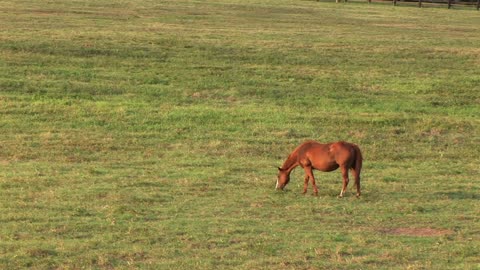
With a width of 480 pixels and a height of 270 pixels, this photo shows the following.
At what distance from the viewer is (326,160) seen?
15.3 meters

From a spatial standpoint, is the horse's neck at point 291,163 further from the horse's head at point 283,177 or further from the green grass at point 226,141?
the green grass at point 226,141

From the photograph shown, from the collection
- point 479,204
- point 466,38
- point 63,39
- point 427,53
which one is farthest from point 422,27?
point 479,204

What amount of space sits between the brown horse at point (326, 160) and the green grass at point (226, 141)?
37 centimetres

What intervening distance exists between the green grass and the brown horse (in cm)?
37

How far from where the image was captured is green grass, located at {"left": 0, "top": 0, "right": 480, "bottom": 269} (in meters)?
12.3

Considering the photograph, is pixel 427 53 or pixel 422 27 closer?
pixel 427 53

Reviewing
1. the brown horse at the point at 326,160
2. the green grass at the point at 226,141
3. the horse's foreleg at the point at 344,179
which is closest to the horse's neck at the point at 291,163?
the brown horse at the point at 326,160

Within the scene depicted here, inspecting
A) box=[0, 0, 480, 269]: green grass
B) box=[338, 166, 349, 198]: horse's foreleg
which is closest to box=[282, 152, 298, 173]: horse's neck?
box=[0, 0, 480, 269]: green grass

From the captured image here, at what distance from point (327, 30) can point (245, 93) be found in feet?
51.8

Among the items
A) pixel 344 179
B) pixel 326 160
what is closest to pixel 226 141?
pixel 326 160

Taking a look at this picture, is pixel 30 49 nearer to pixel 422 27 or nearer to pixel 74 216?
pixel 74 216

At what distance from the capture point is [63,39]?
3269 cm

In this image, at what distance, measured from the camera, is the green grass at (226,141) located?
12.3m

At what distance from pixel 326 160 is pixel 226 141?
5.52 metres
